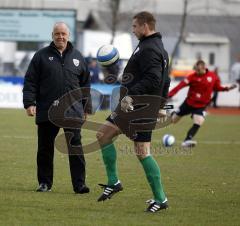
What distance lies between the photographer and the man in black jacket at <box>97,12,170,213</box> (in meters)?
9.74

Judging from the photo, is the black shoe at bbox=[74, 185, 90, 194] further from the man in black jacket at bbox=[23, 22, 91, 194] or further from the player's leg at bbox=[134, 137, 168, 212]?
the player's leg at bbox=[134, 137, 168, 212]

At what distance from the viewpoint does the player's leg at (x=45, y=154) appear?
38.1ft

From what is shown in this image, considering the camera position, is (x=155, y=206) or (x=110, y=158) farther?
(x=110, y=158)

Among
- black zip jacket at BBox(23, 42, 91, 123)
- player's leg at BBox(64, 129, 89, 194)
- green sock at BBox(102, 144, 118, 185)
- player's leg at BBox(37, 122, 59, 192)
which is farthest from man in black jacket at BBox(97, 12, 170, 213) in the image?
player's leg at BBox(37, 122, 59, 192)

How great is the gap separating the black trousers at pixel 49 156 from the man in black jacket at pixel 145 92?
45.6 inches

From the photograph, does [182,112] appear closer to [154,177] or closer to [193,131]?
[193,131]

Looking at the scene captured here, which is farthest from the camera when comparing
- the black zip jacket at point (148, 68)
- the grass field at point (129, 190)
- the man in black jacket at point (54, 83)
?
the man in black jacket at point (54, 83)

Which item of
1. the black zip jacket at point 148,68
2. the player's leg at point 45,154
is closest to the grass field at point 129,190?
the player's leg at point 45,154

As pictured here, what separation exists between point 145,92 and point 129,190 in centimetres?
240

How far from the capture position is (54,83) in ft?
37.4

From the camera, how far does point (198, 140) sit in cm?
2127

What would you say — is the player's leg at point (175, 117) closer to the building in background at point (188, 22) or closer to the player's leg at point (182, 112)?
the player's leg at point (182, 112)

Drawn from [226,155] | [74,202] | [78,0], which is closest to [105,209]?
[74,202]

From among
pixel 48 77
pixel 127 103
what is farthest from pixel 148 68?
pixel 48 77
